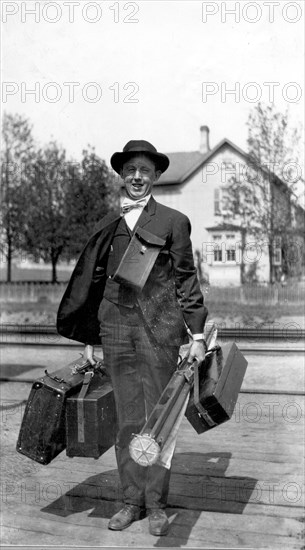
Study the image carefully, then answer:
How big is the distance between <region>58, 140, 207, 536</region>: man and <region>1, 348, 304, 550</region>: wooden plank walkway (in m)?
0.23

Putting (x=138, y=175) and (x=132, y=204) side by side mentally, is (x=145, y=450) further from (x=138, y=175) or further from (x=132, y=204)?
(x=138, y=175)

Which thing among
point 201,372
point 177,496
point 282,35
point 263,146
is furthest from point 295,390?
point 263,146

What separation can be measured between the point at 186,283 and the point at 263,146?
384 inches

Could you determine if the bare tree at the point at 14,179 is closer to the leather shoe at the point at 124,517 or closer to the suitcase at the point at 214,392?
the suitcase at the point at 214,392

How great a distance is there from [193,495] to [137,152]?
7.33 feet

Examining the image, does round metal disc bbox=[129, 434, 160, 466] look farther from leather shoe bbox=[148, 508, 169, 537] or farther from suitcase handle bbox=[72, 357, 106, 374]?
suitcase handle bbox=[72, 357, 106, 374]

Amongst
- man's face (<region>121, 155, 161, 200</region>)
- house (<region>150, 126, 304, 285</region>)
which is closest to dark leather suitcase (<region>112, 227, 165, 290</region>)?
man's face (<region>121, 155, 161, 200</region>)

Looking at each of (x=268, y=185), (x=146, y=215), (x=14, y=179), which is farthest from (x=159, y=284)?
(x=14, y=179)

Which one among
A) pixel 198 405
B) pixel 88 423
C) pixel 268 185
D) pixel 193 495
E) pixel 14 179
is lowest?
pixel 193 495

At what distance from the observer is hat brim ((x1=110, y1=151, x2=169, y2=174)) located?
3.24 metres

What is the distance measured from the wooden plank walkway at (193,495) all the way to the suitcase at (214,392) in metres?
0.61

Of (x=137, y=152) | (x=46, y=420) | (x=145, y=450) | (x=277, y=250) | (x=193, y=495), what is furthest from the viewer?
(x=277, y=250)

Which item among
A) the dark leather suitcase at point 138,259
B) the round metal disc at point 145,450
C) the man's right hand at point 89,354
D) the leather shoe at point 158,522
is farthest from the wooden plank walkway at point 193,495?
the dark leather suitcase at point 138,259

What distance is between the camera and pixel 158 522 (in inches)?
133
